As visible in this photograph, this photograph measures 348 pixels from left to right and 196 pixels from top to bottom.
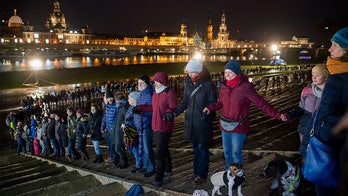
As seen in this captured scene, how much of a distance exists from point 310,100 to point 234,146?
1231 mm

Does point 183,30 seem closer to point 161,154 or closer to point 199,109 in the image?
point 161,154

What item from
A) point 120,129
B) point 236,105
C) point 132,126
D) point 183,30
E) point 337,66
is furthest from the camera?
point 183,30

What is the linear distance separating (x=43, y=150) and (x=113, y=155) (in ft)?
14.1

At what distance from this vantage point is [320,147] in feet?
8.38

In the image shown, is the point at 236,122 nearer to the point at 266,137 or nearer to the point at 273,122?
the point at 266,137

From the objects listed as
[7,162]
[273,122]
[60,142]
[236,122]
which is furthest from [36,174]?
[273,122]

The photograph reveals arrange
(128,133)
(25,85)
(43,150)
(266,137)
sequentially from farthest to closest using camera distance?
(25,85), (43,150), (266,137), (128,133)

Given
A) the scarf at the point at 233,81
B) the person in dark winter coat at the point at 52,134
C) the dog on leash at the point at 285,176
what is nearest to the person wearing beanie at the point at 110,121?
the scarf at the point at 233,81

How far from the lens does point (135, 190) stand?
464 centimetres

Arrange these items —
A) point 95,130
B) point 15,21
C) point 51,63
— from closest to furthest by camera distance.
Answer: point 95,130 < point 51,63 < point 15,21

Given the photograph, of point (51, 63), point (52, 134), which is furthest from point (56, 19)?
point (52, 134)

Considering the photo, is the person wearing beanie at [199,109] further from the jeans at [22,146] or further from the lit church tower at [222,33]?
the lit church tower at [222,33]

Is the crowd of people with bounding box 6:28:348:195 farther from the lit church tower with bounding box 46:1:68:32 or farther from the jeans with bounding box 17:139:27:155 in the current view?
the lit church tower with bounding box 46:1:68:32

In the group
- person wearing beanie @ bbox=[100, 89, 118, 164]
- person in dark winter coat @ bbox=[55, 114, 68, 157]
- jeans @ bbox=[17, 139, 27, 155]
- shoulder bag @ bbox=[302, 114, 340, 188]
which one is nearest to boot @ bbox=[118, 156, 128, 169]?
person wearing beanie @ bbox=[100, 89, 118, 164]
